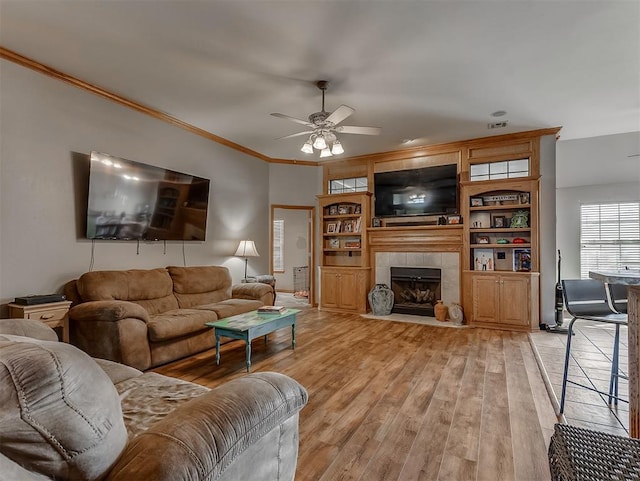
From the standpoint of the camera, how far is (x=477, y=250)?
526cm

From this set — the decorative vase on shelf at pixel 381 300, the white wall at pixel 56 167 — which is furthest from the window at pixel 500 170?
the white wall at pixel 56 167

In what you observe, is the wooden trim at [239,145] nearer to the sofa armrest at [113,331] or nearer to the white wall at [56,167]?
the white wall at [56,167]

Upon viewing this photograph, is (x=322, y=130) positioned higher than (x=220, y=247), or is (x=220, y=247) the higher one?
(x=322, y=130)

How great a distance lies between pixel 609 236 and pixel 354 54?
7093 mm

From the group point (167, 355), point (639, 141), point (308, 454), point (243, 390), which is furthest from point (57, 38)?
point (639, 141)

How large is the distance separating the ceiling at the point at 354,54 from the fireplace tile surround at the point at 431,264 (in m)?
2.22

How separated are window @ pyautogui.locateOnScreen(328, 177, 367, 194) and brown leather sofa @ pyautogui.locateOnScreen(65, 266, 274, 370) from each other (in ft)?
9.89

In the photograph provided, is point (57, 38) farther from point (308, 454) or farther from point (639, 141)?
point (639, 141)

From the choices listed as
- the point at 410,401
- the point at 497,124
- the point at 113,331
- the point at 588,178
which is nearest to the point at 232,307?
the point at 113,331

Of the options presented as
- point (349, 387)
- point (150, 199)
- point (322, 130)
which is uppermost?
point (322, 130)

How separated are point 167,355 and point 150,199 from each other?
1965mm

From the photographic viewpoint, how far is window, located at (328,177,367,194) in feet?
20.7

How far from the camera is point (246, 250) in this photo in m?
5.50

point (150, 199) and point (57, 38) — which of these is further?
point (150, 199)
